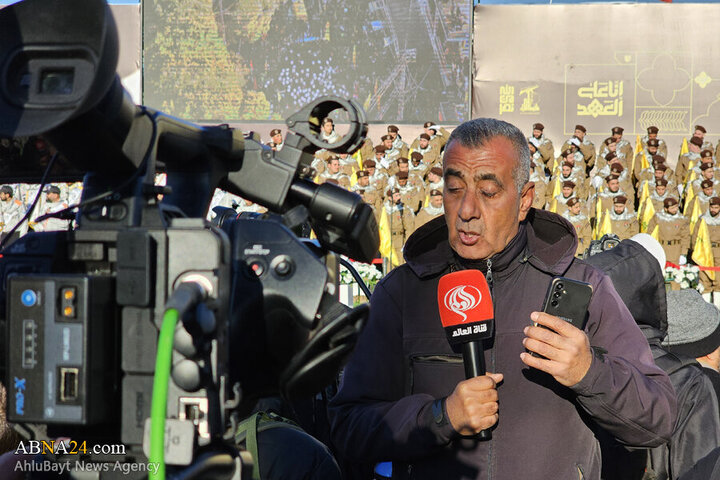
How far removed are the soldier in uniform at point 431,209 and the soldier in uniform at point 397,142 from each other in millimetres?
1923

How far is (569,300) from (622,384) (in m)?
0.27

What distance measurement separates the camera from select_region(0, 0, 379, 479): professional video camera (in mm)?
1111

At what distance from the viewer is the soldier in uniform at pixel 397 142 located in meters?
18.6

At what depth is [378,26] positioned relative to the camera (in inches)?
800

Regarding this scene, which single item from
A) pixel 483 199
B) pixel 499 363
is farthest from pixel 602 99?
pixel 499 363

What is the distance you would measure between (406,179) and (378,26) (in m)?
5.21

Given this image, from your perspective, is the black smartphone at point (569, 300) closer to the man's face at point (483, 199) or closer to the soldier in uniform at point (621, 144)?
the man's face at point (483, 199)

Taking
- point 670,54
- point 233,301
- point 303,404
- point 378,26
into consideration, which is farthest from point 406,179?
point 233,301

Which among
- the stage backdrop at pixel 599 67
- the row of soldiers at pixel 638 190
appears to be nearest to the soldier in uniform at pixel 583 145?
the row of soldiers at pixel 638 190

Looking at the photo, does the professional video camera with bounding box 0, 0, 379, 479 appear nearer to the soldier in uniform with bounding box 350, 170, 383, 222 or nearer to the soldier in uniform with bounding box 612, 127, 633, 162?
the soldier in uniform with bounding box 350, 170, 383, 222

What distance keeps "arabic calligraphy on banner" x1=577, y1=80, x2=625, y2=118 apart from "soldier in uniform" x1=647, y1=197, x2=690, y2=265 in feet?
11.6

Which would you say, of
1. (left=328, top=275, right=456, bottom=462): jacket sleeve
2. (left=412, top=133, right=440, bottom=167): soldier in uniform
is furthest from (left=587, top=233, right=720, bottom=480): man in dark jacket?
(left=412, top=133, right=440, bottom=167): soldier in uniform

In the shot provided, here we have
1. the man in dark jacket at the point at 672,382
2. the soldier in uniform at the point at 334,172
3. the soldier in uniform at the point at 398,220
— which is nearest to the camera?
the man in dark jacket at the point at 672,382

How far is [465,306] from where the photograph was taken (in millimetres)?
2111
